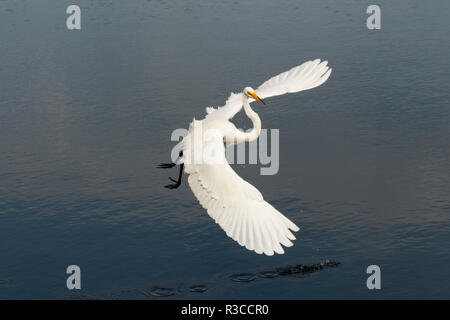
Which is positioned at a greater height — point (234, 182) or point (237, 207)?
point (234, 182)

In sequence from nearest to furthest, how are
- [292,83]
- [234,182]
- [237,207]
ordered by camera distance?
1. [237,207]
2. [234,182]
3. [292,83]

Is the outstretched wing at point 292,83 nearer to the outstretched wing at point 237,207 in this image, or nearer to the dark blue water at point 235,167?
the outstretched wing at point 237,207

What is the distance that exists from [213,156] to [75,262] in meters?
23.5

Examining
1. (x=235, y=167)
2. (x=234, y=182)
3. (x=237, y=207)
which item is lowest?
(x=237, y=207)

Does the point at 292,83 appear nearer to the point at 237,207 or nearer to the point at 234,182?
the point at 234,182

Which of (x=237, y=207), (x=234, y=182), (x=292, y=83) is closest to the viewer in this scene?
(x=237, y=207)

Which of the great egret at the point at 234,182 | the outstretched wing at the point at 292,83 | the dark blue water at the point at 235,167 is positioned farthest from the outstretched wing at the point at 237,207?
the dark blue water at the point at 235,167

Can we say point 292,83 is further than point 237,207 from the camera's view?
Yes

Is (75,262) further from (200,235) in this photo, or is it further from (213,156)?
(213,156)

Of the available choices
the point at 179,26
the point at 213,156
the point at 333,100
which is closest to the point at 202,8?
the point at 179,26

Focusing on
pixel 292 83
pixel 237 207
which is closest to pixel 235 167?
pixel 292 83

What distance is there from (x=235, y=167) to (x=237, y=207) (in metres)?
29.9

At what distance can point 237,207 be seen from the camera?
19984 millimetres

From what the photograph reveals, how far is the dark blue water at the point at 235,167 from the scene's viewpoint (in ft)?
140
